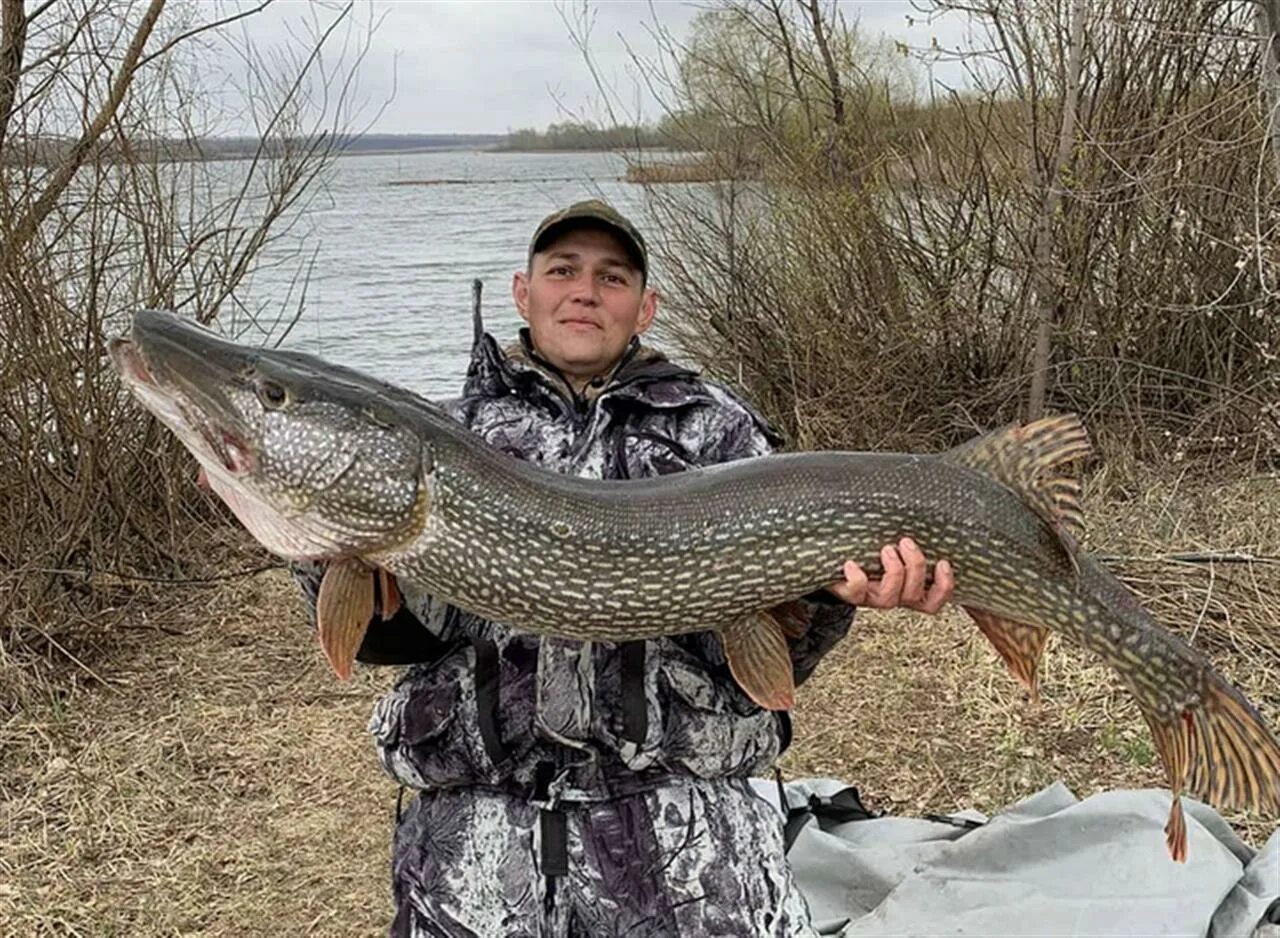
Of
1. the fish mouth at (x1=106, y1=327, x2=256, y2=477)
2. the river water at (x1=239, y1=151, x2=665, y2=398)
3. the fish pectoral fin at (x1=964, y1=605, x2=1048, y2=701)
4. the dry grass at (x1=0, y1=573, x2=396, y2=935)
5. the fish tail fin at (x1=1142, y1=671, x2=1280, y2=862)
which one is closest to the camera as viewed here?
the fish mouth at (x1=106, y1=327, x2=256, y2=477)

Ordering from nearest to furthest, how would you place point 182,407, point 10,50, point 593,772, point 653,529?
point 182,407 < point 653,529 < point 593,772 < point 10,50

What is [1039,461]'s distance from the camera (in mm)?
2203

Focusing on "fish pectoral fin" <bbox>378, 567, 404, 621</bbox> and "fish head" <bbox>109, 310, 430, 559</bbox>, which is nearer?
"fish head" <bbox>109, 310, 430, 559</bbox>

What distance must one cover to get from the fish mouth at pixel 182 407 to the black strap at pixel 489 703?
1.93 ft

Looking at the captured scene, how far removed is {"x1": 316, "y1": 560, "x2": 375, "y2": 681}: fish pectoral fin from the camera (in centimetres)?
208

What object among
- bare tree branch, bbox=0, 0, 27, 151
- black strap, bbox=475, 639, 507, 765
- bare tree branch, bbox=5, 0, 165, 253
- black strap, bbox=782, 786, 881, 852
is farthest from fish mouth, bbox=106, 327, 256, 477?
bare tree branch, bbox=0, 0, 27, 151

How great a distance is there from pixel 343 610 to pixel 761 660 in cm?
74

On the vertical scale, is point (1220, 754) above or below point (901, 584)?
below

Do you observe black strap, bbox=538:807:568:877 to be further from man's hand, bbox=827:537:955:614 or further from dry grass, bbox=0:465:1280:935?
dry grass, bbox=0:465:1280:935

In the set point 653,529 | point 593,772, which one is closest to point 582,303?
point 653,529

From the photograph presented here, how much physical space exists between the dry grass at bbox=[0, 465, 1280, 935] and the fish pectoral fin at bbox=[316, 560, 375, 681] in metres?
1.56

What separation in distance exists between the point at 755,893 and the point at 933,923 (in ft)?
2.66

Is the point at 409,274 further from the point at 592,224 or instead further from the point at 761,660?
the point at 761,660

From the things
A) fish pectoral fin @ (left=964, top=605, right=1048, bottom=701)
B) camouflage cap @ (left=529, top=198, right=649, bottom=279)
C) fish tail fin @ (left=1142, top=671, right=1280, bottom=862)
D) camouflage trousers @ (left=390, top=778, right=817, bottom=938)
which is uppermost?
camouflage cap @ (left=529, top=198, right=649, bottom=279)
